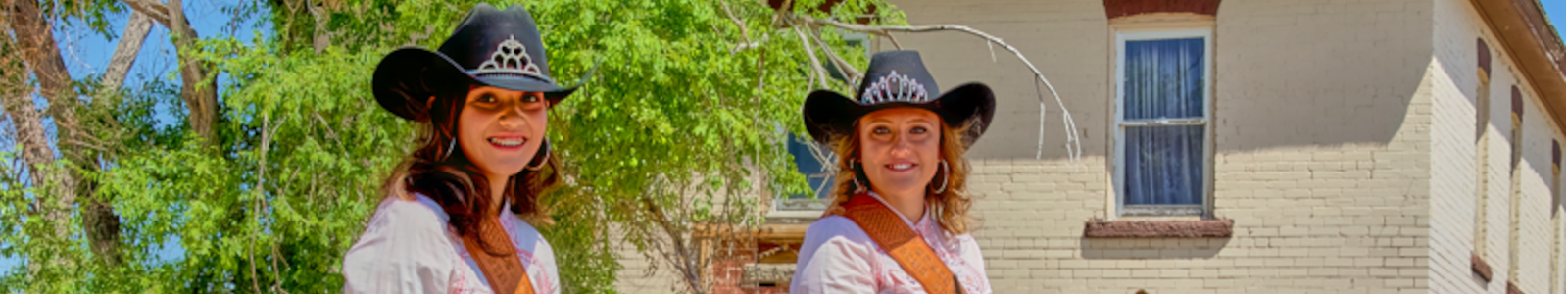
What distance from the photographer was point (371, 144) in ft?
23.0

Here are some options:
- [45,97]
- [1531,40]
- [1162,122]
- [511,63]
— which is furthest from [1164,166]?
[511,63]

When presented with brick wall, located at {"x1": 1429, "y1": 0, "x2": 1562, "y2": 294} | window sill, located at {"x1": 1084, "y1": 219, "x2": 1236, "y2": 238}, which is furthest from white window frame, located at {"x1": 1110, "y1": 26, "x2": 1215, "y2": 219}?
brick wall, located at {"x1": 1429, "y1": 0, "x2": 1562, "y2": 294}

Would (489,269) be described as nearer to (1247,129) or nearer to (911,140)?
(911,140)

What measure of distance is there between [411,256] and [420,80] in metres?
0.49

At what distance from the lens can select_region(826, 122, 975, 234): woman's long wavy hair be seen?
405cm

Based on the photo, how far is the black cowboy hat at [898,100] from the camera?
12.8ft

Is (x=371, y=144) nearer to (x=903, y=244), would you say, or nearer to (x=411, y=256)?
(x=903, y=244)


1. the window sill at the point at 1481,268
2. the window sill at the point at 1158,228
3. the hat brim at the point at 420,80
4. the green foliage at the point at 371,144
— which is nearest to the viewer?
the hat brim at the point at 420,80

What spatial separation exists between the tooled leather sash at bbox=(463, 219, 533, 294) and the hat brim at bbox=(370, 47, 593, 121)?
0.93 feet

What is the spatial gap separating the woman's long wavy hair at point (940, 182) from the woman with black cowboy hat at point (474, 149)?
2.93 feet

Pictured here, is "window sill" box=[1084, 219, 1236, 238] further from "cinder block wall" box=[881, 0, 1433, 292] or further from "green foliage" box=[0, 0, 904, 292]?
"green foliage" box=[0, 0, 904, 292]

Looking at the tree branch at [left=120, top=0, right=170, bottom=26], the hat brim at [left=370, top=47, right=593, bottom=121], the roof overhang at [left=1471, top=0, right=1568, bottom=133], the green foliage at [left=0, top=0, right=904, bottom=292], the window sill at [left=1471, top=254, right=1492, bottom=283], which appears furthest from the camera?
the roof overhang at [left=1471, top=0, right=1568, bottom=133]

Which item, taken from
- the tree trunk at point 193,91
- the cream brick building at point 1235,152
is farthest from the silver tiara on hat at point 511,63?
the cream brick building at point 1235,152

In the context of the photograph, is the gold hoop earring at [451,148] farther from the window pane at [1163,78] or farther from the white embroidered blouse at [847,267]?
the window pane at [1163,78]
